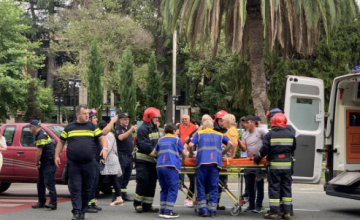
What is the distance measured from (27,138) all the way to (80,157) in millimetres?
4855

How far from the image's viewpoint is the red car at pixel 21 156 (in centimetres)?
1307

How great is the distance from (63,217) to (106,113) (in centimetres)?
5358

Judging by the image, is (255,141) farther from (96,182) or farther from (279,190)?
(96,182)

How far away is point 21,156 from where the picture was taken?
1316 cm

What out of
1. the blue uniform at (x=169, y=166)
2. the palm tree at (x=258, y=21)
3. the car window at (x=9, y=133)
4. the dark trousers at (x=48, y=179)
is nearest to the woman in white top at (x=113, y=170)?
the dark trousers at (x=48, y=179)

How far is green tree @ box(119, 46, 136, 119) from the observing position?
141 ft

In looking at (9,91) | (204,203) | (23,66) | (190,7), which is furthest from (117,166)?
(23,66)

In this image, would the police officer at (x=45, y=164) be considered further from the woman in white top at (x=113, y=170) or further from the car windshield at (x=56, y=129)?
the car windshield at (x=56, y=129)

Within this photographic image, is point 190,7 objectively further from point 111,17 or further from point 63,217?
point 111,17

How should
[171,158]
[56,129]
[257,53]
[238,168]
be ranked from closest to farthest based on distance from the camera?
1. [171,158]
2. [238,168]
3. [56,129]
4. [257,53]

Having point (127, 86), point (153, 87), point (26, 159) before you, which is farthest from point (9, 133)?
point (153, 87)

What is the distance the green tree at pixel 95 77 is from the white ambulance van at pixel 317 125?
99.8ft

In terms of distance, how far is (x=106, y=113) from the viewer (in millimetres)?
62781

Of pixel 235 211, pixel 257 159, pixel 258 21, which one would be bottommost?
pixel 235 211
